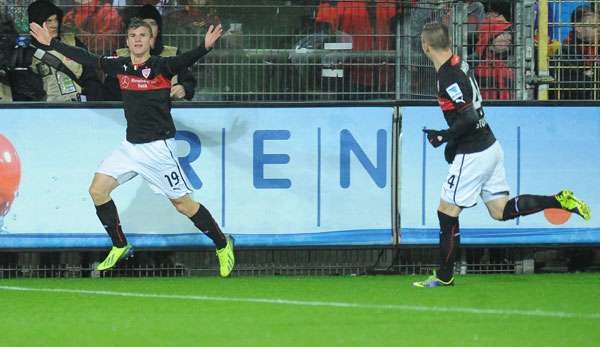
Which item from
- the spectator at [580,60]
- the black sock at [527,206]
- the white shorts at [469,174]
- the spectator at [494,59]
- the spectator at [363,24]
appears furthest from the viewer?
the spectator at [580,60]

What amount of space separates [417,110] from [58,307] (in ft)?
13.4

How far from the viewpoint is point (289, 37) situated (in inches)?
488

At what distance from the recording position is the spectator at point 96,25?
12.3 metres

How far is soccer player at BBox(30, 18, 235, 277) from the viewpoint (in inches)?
437

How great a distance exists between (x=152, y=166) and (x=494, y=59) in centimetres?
377

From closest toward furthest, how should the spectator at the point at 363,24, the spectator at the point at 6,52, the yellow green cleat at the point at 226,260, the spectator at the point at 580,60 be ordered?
the yellow green cleat at the point at 226,260, the spectator at the point at 6,52, the spectator at the point at 363,24, the spectator at the point at 580,60

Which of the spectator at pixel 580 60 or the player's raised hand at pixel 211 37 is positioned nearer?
the player's raised hand at pixel 211 37

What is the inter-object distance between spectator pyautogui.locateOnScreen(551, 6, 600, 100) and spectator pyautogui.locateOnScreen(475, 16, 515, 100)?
869mm

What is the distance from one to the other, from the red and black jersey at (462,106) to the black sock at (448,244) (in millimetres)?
589

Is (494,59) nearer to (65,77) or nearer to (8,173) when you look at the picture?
(65,77)

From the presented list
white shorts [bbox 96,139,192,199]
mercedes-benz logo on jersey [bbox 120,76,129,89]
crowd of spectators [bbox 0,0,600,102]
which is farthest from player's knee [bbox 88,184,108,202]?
crowd of spectators [bbox 0,0,600,102]

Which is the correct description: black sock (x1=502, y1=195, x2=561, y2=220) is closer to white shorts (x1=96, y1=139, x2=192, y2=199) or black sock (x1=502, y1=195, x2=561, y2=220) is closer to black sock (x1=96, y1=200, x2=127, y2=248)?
white shorts (x1=96, y1=139, x2=192, y2=199)

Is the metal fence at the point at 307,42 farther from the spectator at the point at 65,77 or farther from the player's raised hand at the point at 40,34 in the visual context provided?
the player's raised hand at the point at 40,34

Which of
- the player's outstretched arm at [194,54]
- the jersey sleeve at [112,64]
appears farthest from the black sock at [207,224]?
the jersey sleeve at [112,64]
